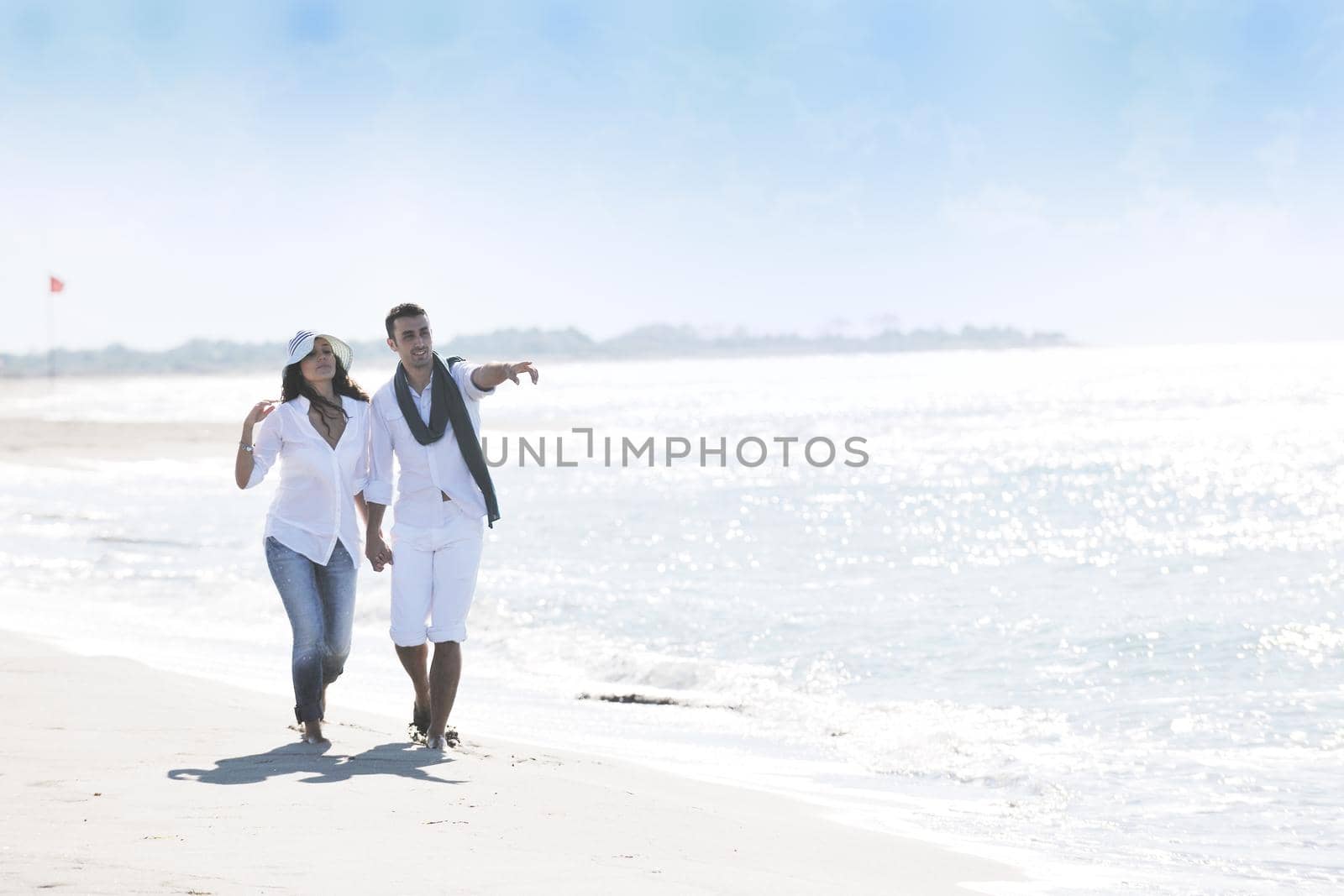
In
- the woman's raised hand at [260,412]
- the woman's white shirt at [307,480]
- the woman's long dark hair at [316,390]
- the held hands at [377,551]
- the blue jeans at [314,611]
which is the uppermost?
the woman's long dark hair at [316,390]

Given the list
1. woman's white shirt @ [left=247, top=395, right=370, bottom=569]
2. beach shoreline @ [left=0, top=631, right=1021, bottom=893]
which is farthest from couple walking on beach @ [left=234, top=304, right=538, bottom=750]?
beach shoreline @ [left=0, top=631, right=1021, bottom=893]

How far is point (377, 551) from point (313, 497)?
355 mm

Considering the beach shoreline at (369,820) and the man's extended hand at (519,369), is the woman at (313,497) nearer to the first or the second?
the beach shoreline at (369,820)

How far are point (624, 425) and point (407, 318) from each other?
41.7m

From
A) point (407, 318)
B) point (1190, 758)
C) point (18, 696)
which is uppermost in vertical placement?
point (407, 318)

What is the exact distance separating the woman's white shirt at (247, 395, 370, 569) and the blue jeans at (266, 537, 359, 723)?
0.06m

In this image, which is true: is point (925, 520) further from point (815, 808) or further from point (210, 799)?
point (210, 799)

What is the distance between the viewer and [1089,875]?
495cm

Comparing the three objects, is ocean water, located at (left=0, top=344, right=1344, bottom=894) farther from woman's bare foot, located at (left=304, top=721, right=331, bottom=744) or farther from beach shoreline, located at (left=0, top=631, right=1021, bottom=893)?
beach shoreline, located at (left=0, top=631, right=1021, bottom=893)

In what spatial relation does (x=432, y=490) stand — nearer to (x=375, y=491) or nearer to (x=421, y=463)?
(x=421, y=463)

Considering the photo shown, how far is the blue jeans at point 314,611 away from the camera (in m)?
5.46

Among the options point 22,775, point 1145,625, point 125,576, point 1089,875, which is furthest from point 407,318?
point 125,576

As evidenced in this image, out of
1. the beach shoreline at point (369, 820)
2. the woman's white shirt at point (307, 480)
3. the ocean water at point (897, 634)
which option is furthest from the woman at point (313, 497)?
the ocean water at point (897, 634)

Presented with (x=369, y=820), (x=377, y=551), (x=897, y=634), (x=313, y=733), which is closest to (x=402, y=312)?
(x=377, y=551)
